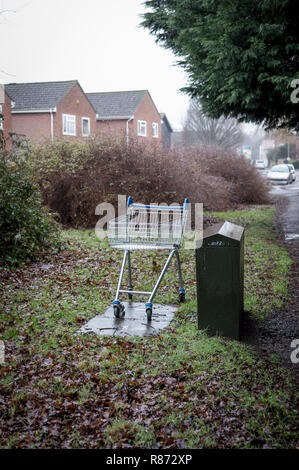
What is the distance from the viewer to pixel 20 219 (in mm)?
9094

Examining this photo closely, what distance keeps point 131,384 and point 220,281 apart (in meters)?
1.58

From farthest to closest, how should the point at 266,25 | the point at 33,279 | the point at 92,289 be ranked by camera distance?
the point at 266,25 → the point at 33,279 → the point at 92,289

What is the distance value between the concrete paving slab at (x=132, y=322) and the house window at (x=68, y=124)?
29.5 m

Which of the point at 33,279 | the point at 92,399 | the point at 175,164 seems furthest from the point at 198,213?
the point at 92,399

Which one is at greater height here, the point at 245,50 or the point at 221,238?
the point at 245,50

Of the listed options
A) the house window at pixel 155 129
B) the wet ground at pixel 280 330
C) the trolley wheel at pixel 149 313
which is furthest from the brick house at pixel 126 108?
the trolley wheel at pixel 149 313

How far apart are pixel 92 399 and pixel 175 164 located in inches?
447

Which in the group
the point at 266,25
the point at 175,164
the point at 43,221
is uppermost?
the point at 266,25

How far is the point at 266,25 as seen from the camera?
898 centimetres

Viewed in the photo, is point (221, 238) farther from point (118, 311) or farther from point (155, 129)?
point (155, 129)

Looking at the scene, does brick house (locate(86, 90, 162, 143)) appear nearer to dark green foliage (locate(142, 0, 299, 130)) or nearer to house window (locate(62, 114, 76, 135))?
house window (locate(62, 114, 76, 135))

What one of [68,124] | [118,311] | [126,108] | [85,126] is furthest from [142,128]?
[118,311]

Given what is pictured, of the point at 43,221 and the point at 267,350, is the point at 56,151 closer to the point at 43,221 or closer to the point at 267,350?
the point at 43,221

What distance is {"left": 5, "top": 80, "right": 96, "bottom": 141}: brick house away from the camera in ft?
107
